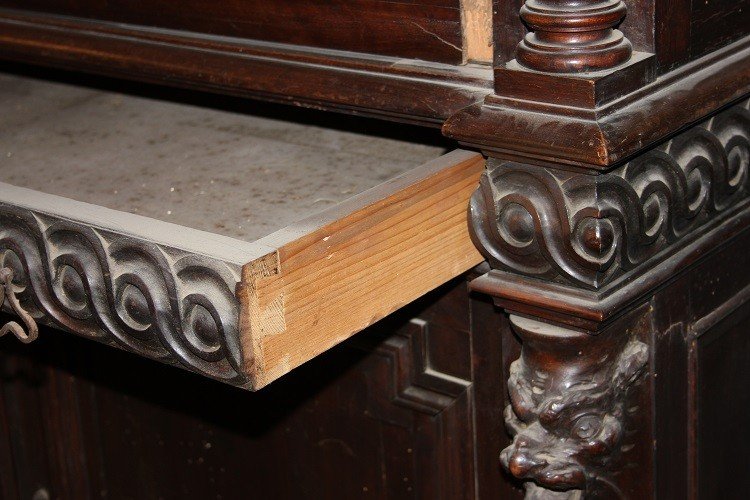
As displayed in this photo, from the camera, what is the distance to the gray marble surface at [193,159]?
1151 millimetres

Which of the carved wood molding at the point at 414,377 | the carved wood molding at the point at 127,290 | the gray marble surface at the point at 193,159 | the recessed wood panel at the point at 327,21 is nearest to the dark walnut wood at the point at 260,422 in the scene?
the carved wood molding at the point at 414,377

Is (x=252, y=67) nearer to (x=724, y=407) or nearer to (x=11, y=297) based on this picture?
(x=11, y=297)

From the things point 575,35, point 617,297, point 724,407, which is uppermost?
point 575,35

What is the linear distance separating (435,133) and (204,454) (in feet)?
1.98

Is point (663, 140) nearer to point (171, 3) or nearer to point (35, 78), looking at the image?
point (171, 3)

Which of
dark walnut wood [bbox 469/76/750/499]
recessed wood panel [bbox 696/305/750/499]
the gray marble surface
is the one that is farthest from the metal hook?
recessed wood panel [bbox 696/305/750/499]

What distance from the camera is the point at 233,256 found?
852 millimetres

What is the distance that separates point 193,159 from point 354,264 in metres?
0.40

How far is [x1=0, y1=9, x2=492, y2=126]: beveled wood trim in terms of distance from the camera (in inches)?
42.3

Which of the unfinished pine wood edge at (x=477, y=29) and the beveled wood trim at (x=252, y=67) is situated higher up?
the unfinished pine wood edge at (x=477, y=29)

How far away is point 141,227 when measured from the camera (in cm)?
93

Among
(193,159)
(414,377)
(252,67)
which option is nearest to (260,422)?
(414,377)

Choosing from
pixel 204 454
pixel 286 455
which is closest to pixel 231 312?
pixel 286 455

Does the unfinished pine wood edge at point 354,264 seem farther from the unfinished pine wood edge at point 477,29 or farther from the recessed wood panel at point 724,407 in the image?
the recessed wood panel at point 724,407
